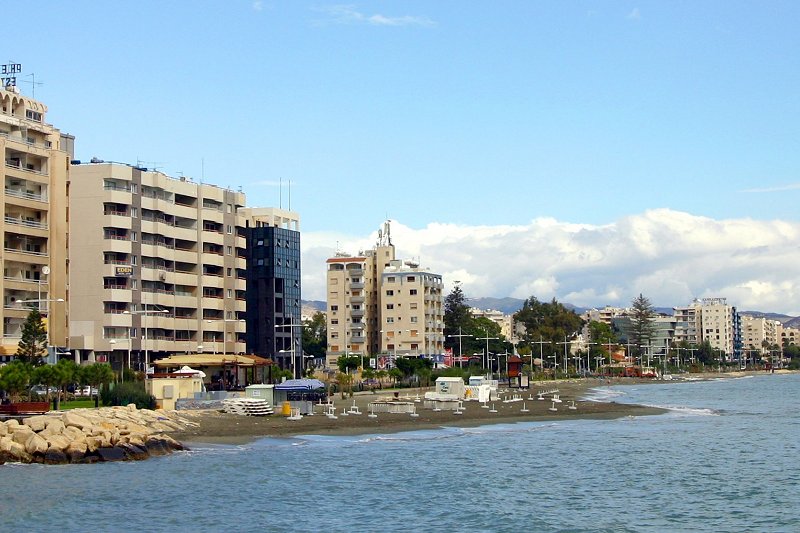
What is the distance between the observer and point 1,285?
98.6 metres

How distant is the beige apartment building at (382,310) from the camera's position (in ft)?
578

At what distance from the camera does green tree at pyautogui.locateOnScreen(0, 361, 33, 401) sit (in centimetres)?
6900

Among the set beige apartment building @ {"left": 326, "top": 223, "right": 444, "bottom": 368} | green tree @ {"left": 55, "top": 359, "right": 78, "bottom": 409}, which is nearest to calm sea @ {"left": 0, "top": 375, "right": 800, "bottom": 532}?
green tree @ {"left": 55, "top": 359, "right": 78, "bottom": 409}

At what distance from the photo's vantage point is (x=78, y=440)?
5356cm

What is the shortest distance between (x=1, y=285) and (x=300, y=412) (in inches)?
1431

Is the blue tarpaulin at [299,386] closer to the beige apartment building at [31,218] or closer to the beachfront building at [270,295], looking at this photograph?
the beige apartment building at [31,218]

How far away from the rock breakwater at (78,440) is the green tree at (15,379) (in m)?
9.86

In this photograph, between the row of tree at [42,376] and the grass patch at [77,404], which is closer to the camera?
the row of tree at [42,376]

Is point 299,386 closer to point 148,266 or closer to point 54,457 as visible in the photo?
point 54,457

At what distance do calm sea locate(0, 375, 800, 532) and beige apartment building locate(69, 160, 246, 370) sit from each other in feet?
173

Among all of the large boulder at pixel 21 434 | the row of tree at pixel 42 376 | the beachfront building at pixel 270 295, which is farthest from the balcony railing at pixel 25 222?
the large boulder at pixel 21 434

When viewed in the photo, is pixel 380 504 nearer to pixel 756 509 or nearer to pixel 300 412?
pixel 756 509

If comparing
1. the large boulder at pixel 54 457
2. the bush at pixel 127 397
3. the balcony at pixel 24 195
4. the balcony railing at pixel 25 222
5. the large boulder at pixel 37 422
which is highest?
the balcony at pixel 24 195

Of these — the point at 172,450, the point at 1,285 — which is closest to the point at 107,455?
the point at 172,450
